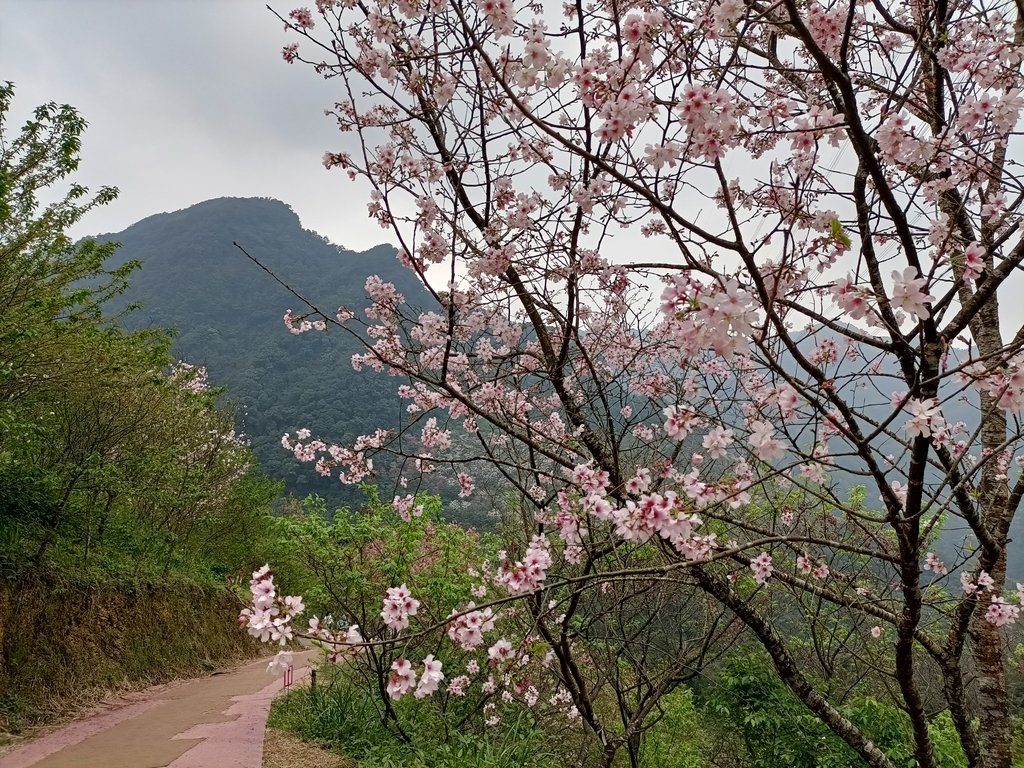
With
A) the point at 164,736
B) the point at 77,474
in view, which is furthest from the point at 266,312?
the point at 164,736

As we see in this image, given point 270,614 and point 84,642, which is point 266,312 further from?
point 270,614

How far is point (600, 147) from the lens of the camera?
2.36 m

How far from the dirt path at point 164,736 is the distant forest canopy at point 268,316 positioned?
4.65m

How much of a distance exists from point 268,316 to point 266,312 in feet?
3.13

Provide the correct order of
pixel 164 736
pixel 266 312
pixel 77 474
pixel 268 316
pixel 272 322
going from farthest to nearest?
1. pixel 266 312
2. pixel 268 316
3. pixel 272 322
4. pixel 77 474
5. pixel 164 736

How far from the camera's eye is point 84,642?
735 cm

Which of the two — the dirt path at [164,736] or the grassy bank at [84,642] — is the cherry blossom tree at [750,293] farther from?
the grassy bank at [84,642]

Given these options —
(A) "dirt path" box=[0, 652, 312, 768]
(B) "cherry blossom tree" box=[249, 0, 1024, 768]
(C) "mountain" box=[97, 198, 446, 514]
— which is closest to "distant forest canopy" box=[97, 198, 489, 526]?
(C) "mountain" box=[97, 198, 446, 514]

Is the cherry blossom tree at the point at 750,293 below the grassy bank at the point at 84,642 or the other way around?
the other way around

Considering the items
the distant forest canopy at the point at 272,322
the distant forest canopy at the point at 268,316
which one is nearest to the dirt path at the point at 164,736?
the distant forest canopy at the point at 272,322

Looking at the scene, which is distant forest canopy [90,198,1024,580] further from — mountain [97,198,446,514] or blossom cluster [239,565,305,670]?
blossom cluster [239,565,305,670]

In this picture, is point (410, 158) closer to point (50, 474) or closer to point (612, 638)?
point (612, 638)

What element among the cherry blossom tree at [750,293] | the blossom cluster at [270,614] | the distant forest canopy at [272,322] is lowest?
the blossom cluster at [270,614]

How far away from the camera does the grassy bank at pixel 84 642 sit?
244 inches
